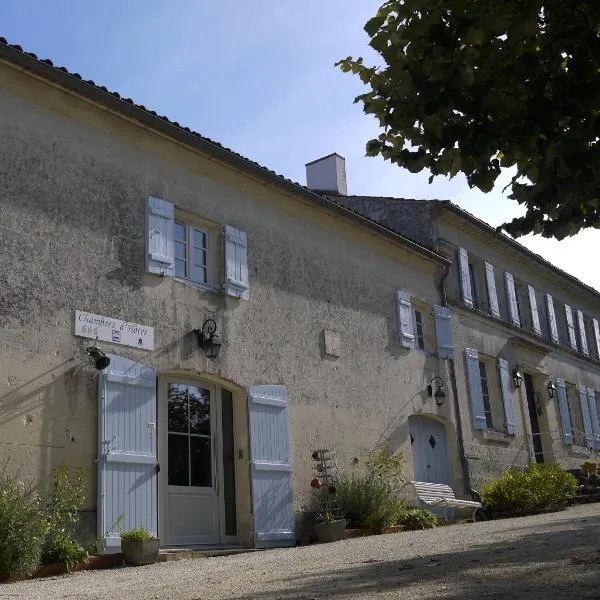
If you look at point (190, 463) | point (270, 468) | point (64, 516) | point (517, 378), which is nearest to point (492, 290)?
point (517, 378)

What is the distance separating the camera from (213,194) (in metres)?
10.3

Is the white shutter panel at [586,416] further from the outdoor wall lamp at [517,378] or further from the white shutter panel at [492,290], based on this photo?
the white shutter panel at [492,290]

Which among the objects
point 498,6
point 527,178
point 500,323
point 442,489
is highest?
point 500,323

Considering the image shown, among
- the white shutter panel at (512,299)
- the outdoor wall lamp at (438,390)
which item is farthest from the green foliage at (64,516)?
the white shutter panel at (512,299)

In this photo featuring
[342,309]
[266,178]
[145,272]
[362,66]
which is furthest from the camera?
[342,309]

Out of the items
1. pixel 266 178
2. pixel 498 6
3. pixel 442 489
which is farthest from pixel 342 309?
pixel 498 6

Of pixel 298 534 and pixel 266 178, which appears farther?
pixel 266 178

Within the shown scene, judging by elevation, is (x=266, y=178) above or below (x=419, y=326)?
above

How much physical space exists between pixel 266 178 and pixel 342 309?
242 centimetres

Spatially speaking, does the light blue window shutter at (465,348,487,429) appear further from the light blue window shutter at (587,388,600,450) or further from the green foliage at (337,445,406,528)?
the light blue window shutter at (587,388,600,450)

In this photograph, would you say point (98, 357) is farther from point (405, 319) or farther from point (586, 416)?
point (586, 416)

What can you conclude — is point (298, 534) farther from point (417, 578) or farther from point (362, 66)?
point (362, 66)

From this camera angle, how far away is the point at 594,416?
19.2 m

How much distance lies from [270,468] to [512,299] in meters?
9.32
